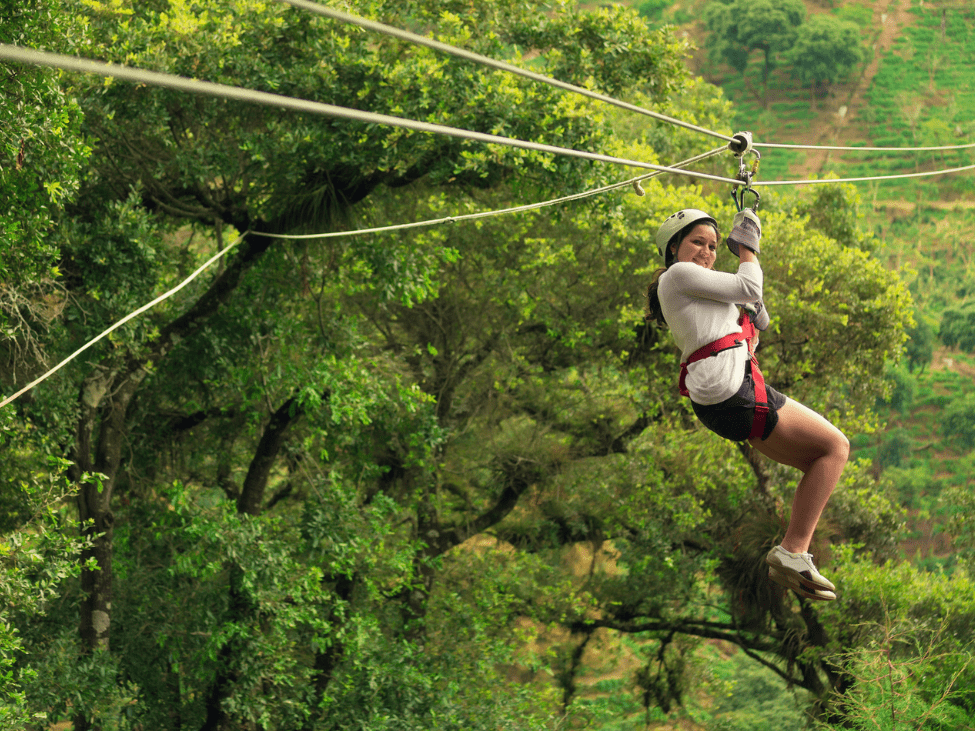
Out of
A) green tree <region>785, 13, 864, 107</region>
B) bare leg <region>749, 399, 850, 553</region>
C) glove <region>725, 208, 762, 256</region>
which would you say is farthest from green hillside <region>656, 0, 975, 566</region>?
glove <region>725, 208, 762, 256</region>

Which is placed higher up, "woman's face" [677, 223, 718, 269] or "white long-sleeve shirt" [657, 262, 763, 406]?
"woman's face" [677, 223, 718, 269]

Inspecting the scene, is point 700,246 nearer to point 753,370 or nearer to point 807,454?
point 753,370

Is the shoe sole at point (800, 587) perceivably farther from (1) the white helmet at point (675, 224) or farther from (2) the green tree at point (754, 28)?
(2) the green tree at point (754, 28)

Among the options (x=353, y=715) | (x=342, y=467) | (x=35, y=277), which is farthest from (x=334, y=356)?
(x=353, y=715)

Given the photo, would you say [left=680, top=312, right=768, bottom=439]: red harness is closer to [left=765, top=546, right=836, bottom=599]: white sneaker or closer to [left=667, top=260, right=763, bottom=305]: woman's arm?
[left=667, top=260, right=763, bottom=305]: woman's arm

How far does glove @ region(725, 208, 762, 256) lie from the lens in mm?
3418

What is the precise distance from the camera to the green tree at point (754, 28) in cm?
6869

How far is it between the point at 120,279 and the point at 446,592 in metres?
6.24

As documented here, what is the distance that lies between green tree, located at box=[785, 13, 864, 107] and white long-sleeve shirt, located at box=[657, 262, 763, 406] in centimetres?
7104

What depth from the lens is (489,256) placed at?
11.7m

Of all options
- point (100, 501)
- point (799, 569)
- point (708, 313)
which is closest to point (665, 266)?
point (708, 313)

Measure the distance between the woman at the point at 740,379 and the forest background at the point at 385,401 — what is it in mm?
4570

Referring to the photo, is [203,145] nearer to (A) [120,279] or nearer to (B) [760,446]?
(A) [120,279]

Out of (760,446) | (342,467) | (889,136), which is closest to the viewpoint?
(760,446)
